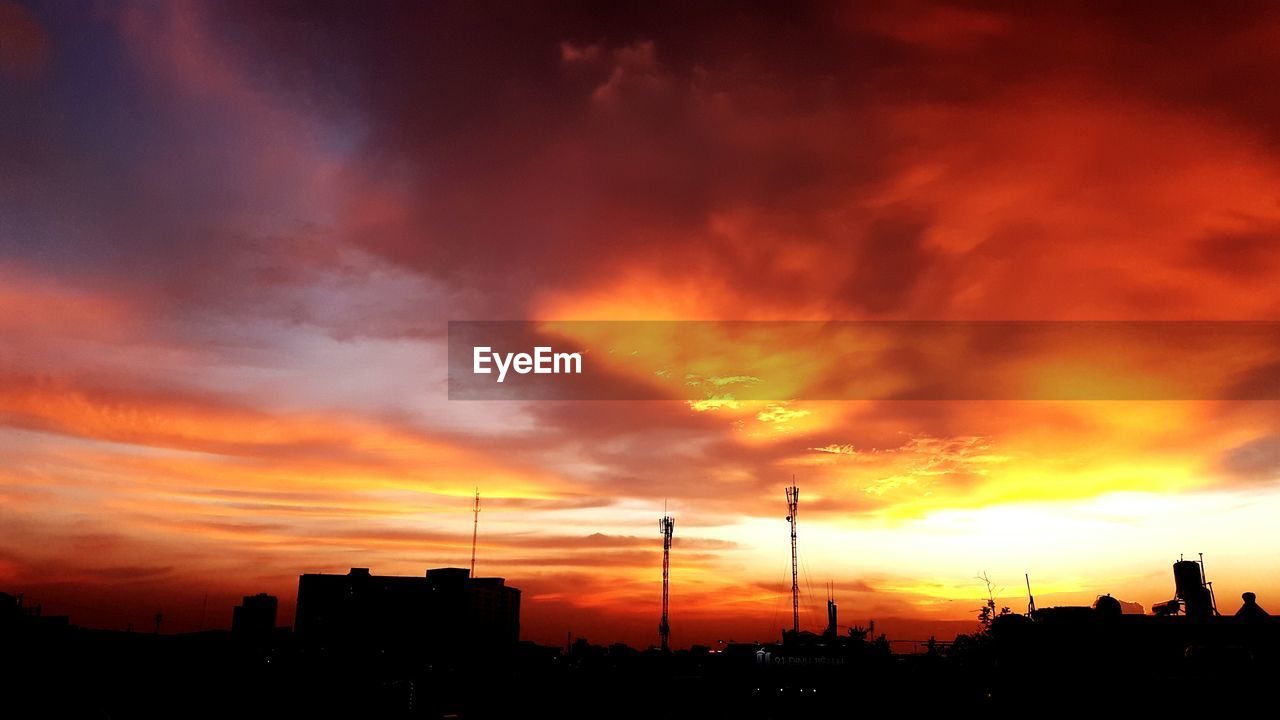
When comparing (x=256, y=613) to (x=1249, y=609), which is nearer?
(x=1249, y=609)

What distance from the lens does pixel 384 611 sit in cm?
13150

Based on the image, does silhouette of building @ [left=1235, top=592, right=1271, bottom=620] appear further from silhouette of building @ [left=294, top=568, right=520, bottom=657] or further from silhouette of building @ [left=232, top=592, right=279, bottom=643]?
silhouette of building @ [left=232, top=592, right=279, bottom=643]

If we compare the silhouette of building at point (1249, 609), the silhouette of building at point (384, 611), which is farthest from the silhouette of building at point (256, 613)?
the silhouette of building at point (1249, 609)

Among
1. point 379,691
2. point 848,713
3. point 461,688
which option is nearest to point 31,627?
point 379,691

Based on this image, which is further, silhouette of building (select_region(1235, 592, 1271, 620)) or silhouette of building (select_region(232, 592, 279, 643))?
silhouette of building (select_region(232, 592, 279, 643))

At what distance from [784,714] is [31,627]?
70807 mm

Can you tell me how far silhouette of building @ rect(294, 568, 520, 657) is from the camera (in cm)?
12850

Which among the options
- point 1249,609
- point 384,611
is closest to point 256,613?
point 384,611

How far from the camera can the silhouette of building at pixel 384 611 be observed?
422 feet

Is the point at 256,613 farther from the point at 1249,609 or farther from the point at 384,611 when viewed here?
the point at 1249,609

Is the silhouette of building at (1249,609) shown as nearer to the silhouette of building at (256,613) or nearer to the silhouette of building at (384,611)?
the silhouette of building at (384,611)

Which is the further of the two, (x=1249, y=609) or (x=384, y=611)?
(x=384, y=611)

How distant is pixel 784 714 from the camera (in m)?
82.6

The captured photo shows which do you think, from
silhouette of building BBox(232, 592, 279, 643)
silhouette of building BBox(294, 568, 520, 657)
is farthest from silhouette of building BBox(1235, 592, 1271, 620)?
silhouette of building BBox(232, 592, 279, 643)
